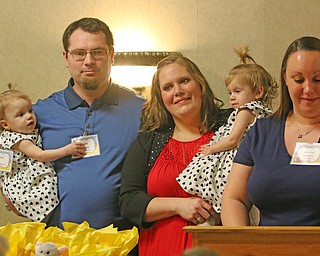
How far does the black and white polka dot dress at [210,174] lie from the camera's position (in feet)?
7.22

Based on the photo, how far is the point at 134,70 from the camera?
129 inches

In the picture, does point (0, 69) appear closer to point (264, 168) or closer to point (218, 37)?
point (218, 37)

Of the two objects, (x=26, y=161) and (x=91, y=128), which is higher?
(x=91, y=128)

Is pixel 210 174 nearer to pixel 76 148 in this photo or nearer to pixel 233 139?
pixel 233 139

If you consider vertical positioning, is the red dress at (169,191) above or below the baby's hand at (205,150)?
below

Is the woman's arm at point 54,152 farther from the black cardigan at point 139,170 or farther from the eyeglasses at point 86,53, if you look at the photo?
the eyeglasses at point 86,53

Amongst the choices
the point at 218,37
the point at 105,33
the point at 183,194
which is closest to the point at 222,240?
the point at 183,194

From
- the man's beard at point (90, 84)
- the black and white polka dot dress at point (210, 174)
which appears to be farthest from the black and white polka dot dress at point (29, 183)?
the black and white polka dot dress at point (210, 174)

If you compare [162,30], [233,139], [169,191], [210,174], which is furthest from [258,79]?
[162,30]

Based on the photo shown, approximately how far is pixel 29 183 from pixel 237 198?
100cm

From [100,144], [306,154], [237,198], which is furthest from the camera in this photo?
[100,144]

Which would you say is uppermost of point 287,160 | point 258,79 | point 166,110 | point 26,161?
point 258,79

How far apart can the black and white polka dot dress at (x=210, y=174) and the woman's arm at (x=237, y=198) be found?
0.18m

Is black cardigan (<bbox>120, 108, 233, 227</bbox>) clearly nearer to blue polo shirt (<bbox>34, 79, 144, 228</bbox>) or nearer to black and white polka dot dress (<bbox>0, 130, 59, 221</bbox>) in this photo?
blue polo shirt (<bbox>34, 79, 144, 228</bbox>)
